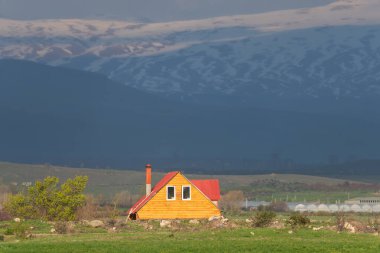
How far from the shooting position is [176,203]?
88.5 m

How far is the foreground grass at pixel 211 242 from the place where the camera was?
4781 centimetres

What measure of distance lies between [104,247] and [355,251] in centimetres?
1066

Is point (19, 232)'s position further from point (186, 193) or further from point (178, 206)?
point (186, 193)

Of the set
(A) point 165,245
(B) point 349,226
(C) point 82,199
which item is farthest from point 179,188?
(A) point 165,245

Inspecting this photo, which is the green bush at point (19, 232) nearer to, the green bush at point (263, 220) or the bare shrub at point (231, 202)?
the green bush at point (263, 220)

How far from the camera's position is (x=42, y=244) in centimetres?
5050

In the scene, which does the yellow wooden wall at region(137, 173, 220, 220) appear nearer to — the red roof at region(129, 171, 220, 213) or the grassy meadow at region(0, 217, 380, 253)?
the red roof at region(129, 171, 220, 213)

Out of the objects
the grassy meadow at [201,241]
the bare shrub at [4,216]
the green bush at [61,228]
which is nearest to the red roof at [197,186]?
the bare shrub at [4,216]

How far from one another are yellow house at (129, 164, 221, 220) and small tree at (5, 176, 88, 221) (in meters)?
4.89

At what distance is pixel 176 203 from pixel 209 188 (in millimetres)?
5713

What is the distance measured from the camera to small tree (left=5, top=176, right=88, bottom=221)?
275ft

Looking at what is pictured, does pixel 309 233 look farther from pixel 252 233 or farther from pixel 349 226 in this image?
pixel 349 226

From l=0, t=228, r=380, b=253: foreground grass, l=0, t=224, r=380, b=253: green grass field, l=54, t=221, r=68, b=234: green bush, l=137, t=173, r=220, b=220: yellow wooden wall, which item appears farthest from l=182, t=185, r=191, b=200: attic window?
l=0, t=224, r=380, b=253: green grass field

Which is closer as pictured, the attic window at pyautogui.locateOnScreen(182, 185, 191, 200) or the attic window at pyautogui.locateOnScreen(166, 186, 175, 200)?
the attic window at pyautogui.locateOnScreen(166, 186, 175, 200)
